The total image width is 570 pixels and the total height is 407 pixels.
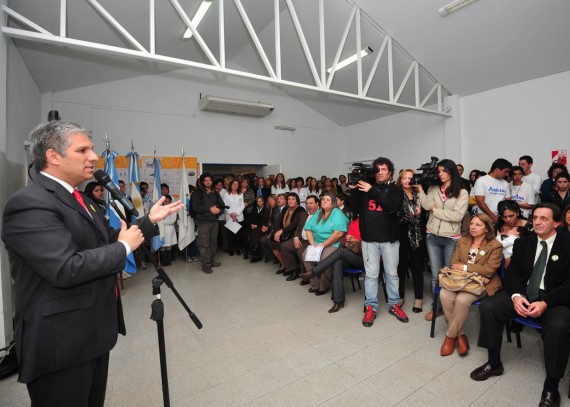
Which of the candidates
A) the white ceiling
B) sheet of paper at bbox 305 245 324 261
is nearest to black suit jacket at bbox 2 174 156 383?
sheet of paper at bbox 305 245 324 261

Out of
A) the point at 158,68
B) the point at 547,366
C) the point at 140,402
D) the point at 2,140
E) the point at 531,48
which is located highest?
the point at 158,68

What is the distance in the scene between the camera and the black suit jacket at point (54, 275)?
37.0 inches

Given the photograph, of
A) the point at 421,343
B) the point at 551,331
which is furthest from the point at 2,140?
the point at 551,331

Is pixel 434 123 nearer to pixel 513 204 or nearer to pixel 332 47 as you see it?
pixel 332 47

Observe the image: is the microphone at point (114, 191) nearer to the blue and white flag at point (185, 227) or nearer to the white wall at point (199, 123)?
the blue and white flag at point (185, 227)

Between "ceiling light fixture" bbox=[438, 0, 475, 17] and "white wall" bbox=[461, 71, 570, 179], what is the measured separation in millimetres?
2116

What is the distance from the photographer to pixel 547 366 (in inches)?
69.7

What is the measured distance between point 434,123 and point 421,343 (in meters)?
5.66

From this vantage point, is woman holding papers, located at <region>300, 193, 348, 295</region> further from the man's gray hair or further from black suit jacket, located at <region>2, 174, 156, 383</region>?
the man's gray hair

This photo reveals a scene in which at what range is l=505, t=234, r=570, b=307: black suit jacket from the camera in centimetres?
193

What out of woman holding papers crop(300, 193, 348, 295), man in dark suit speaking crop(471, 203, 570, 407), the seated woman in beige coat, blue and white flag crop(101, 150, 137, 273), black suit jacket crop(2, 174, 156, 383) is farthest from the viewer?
blue and white flag crop(101, 150, 137, 273)

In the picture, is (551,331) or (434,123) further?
(434,123)

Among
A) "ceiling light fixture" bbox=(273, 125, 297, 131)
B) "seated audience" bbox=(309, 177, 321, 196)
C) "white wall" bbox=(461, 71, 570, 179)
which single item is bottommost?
"seated audience" bbox=(309, 177, 321, 196)

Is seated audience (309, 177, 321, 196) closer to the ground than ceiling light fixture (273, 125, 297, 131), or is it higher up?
closer to the ground
